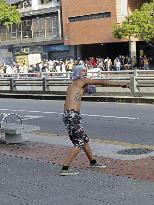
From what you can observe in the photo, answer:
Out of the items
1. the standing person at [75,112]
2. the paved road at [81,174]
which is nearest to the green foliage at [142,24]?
the paved road at [81,174]

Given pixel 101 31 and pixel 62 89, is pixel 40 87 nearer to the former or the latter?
pixel 62 89

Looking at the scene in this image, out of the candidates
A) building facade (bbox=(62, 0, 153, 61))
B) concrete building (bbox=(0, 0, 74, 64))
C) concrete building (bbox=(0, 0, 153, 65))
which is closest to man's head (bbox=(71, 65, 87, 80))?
building facade (bbox=(62, 0, 153, 61))

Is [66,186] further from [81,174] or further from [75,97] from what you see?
[75,97]

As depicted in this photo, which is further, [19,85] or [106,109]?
[19,85]

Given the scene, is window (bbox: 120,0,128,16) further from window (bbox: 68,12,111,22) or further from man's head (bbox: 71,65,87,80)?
man's head (bbox: 71,65,87,80)

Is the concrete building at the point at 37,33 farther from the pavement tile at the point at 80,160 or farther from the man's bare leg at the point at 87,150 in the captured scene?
the man's bare leg at the point at 87,150

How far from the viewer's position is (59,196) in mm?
7121

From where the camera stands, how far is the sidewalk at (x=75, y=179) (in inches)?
273

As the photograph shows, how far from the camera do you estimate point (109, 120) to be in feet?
52.7

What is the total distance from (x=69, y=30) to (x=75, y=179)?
56029 mm

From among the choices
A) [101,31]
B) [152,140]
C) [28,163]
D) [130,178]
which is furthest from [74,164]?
[101,31]

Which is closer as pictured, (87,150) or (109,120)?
(87,150)

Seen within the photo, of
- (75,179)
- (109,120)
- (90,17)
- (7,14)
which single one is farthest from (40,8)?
(75,179)

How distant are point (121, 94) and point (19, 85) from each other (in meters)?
8.78
